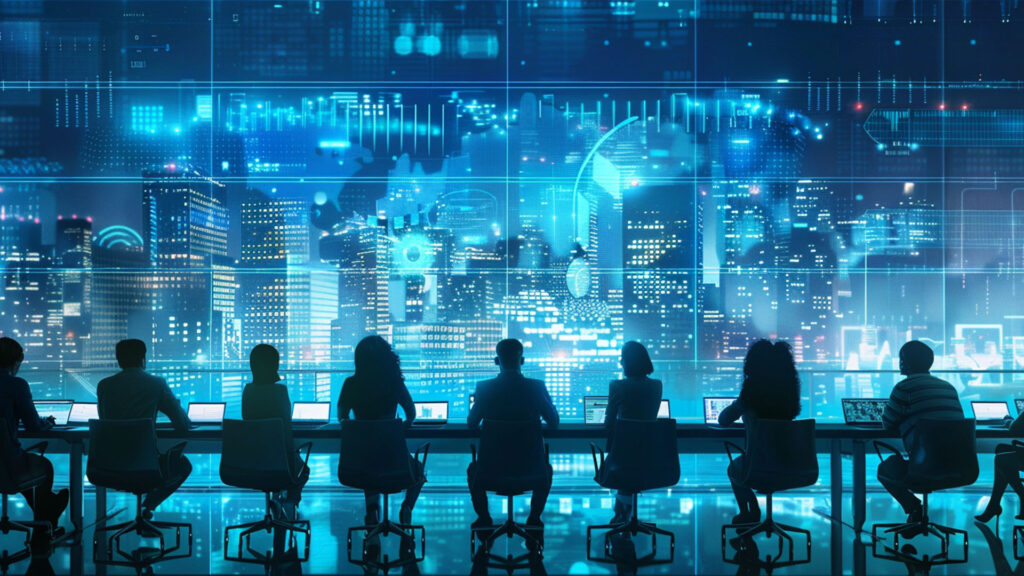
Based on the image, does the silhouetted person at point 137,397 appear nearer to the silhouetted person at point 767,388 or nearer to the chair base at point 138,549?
the chair base at point 138,549

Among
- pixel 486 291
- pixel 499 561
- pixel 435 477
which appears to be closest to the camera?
pixel 499 561

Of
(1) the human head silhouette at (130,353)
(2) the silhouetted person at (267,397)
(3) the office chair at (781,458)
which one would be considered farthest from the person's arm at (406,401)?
(3) the office chair at (781,458)

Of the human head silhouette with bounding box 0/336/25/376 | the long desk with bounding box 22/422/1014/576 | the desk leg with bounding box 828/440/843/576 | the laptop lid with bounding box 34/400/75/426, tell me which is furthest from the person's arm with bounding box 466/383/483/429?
the laptop lid with bounding box 34/400/75/426

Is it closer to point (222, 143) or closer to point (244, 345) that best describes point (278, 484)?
point (244, 345)

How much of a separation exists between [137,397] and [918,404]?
4.03 metres

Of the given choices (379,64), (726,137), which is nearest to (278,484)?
(379,64)

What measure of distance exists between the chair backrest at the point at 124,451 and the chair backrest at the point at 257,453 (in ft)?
1.22

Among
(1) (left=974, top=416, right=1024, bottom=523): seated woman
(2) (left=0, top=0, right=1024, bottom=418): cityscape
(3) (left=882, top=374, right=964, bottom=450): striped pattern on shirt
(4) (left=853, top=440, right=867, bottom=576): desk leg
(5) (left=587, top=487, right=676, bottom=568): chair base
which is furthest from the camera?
(2) (left=0, top=0, right=1024, bottom=418): cityscape

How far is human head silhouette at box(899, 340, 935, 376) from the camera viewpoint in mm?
4148

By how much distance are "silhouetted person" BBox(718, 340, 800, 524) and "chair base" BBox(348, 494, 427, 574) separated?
1693 mm

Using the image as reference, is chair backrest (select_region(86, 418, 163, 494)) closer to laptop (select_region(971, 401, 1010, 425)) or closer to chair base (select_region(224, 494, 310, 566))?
chair base (select_region(224, 494, 310, 566))

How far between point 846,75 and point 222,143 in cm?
569

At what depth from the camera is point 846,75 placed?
7.16 m

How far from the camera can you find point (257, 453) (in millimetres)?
3891
